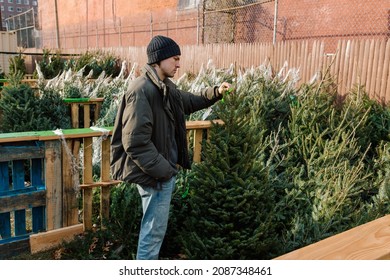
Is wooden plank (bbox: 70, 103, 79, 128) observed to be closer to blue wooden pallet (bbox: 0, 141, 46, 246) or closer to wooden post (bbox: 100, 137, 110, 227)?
wooden post (bbox: 100, 137, 110, 227)

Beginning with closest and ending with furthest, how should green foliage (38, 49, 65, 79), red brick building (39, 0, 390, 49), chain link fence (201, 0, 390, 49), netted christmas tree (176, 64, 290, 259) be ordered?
netted christmas tree (176, 64, 290, 259)
chain link fence (201, 0, 390, 49)
red brick building (39, 0, 390, 49)
green foliage (38, 49, 65, 79)

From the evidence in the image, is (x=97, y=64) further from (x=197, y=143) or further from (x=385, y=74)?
(x=197, y=143)

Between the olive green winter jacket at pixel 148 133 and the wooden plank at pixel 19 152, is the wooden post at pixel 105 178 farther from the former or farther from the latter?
the olive green winter jacket at pixel 148 133

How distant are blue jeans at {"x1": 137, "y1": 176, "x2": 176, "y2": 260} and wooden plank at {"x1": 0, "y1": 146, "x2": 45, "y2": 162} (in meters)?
1.19

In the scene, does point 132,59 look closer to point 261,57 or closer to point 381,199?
point 261,57

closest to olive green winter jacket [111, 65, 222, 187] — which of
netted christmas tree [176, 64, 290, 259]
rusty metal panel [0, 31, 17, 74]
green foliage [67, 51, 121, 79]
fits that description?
netted christmas tree [176, 64, 290, 259]

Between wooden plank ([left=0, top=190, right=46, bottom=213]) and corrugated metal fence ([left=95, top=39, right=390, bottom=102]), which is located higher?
corrugated metal fence ([left=95, top=39, right=390, bottom=102])

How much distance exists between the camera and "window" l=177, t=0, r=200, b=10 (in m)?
20.9

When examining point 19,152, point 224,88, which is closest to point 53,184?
point 19,152

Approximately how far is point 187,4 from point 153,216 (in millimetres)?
20348

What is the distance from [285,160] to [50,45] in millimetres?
41566

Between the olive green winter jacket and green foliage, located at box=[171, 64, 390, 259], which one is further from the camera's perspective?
green foliage, located at box=[171, 64, 390, 259]

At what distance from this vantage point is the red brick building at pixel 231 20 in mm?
12841

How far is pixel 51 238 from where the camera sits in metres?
3.67
